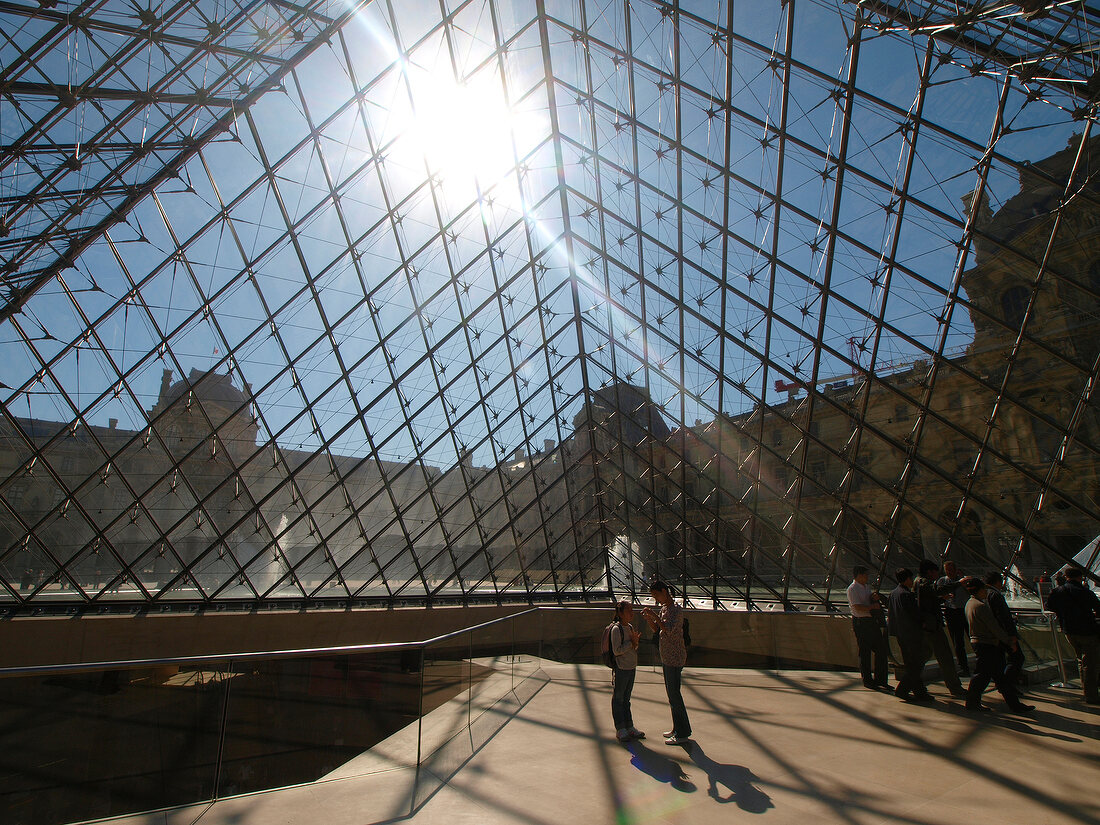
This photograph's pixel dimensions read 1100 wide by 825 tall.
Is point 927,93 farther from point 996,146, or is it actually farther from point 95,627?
point 95,627

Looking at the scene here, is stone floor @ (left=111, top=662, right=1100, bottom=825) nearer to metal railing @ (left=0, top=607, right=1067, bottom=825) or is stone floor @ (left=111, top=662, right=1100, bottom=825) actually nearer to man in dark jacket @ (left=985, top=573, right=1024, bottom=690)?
metal railing @ (left=0, top=607, right=1067, bottom=825)

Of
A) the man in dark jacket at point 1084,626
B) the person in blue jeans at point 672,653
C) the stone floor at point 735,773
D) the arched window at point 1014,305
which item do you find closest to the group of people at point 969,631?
the man in dark jacket at point 1084,626

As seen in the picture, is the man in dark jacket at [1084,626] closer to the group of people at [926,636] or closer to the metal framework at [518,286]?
the group of people at [926,636]

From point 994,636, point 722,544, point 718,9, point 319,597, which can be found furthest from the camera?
point 722,544

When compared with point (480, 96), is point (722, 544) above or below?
below

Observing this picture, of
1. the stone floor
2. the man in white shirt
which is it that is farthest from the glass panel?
the man in white shirt

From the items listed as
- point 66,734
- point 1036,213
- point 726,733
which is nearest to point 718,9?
point 1036,213

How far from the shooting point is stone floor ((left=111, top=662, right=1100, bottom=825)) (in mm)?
4066

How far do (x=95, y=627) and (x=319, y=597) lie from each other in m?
6.35

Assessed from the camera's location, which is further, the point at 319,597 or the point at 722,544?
the point at 722,544

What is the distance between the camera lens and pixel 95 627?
17891mm

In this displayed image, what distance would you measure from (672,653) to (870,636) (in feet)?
11.7

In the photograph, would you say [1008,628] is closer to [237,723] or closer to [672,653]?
[672,653]

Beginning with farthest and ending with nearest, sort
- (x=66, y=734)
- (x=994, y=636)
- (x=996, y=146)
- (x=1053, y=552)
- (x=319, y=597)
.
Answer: (x=319, y=597), (x=1053, y=552), (x=996, y=146), (x=994, y=636), (x=66, y=734)
